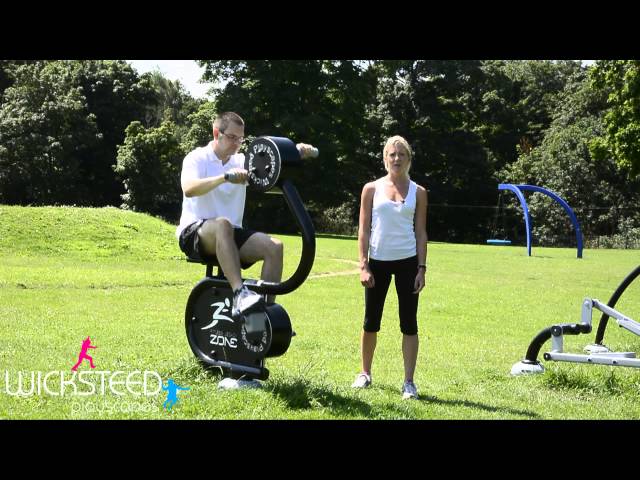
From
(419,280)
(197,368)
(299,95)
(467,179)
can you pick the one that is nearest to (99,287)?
(197,368)

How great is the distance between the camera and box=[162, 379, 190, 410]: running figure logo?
5.12 metres

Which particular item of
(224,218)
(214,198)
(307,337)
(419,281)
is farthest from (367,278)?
(307,337)

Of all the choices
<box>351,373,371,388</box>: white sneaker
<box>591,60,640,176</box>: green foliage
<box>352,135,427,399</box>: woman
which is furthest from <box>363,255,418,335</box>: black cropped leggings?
<box>591,60,640,176</box>: green foliage

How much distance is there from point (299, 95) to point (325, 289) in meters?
35.2

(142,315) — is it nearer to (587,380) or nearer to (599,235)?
(587,380)

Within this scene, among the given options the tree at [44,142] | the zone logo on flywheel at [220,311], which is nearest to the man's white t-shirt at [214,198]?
the zone logo on flywheel at [220,311]

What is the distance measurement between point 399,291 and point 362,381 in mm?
830

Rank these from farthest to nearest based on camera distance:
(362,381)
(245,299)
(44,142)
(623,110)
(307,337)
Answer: (44,142) → (623,110) → (307,337) → (362,381) → (245,299)

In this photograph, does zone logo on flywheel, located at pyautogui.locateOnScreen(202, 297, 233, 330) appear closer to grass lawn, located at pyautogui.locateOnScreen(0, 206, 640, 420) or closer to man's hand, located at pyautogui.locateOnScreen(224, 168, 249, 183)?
grass lawn, located at pyautogui.locateOnScreen(0, 206, 640, 420)

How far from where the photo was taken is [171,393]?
5.30 m

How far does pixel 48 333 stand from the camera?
28.3 ft

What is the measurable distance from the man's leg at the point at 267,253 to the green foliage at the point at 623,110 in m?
31.7

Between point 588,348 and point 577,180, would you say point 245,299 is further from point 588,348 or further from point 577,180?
point 577,180

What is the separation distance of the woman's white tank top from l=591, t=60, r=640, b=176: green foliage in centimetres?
3081
